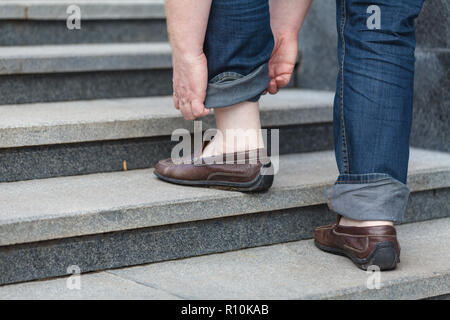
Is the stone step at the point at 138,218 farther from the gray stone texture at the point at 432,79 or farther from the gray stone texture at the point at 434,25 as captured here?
the gray stone texture at the point at 434,25

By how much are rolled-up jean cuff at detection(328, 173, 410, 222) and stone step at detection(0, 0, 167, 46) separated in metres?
1.47

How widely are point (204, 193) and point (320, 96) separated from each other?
3.22 ft

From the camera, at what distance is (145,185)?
203cm

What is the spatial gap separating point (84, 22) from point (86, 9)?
0.06 m

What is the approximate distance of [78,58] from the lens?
2.50m

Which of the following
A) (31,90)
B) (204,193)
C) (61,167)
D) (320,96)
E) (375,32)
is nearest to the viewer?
(375,32)

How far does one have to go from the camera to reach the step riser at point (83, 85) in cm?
244

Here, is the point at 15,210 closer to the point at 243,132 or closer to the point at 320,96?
the point at 243,132

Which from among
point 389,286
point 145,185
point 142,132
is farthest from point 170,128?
point 389,286

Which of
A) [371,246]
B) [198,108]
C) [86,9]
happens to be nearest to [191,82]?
[198,108]

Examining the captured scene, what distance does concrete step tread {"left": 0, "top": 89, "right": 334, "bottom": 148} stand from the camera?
2.05 m

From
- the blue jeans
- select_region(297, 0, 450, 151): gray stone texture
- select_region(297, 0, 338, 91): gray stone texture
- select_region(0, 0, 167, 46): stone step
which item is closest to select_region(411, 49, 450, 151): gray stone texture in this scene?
select_region(297, 0, 450, 151): gray stone texture

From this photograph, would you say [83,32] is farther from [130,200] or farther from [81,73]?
[130,200]

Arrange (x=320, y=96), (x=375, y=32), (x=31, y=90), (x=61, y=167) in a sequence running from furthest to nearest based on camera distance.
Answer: (x=320, y=96) → (x=31, y=90) → (x=61, y=167) → (x=375, y=32)
